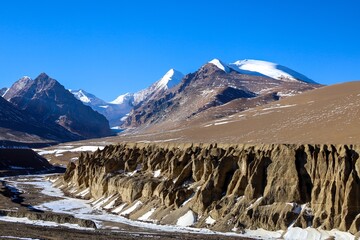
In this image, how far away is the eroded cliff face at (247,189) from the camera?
49750mm

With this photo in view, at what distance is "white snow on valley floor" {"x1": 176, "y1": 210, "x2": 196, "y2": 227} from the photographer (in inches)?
2196

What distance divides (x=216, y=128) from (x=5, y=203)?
340 ft

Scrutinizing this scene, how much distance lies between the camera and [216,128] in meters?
167

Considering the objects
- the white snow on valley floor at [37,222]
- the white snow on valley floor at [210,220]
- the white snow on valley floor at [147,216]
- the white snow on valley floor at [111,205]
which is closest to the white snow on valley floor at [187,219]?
the white snow on valley floor at [210,220]

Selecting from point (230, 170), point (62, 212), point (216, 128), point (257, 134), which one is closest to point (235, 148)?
point (230, 170)

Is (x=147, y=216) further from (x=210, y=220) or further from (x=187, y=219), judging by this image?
(x=210, y=220)

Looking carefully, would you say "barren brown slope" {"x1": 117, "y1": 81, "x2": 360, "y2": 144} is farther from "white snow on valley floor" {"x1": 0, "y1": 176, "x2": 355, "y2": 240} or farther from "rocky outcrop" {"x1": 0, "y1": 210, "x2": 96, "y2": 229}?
"rocky outcrop" {"x1": 0, "y1": 210, "x2": 96, "y2": 229}

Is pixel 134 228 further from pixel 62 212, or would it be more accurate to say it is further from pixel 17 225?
pixel 62 212

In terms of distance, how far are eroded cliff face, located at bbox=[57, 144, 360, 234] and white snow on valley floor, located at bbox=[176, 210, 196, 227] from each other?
0.11 metres

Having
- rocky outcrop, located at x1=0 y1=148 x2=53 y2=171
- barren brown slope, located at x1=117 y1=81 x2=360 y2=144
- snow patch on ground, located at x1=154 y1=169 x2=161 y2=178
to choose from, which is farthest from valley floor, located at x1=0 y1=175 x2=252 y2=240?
rocky outcrop, located at x1=0 y1=148 x2=53 y2=171

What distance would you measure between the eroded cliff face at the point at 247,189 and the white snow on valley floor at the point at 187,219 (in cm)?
11

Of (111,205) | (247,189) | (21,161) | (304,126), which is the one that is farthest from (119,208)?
(21,161)

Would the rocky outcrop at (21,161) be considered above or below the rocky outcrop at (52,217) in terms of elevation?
above

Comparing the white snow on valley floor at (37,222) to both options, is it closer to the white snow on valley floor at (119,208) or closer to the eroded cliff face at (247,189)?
the eroded cliff face at (247,189)
